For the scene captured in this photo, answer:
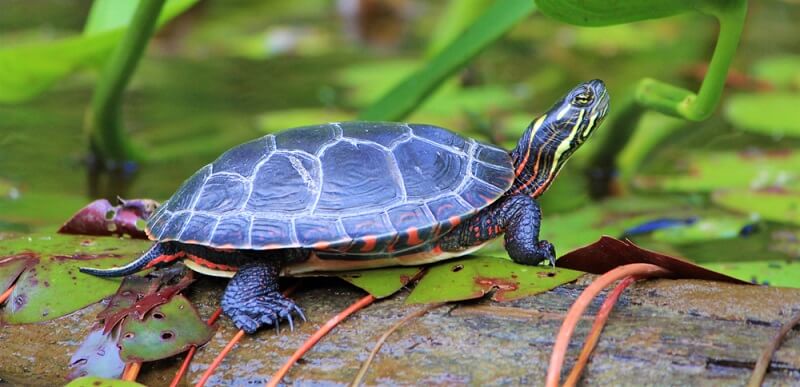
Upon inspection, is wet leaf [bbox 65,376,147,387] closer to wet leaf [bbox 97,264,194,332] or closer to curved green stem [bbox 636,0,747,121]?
wet leaf [bbox 97,264,194,332]

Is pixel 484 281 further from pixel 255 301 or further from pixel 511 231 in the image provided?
pixel 255 301

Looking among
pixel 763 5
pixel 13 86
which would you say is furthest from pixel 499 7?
pixel 763 5

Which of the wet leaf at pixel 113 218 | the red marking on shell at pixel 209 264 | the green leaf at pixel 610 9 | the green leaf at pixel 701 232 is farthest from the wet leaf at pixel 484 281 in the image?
the green leaf at pixel 701 232

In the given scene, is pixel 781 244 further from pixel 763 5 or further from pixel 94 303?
pixel 763 5

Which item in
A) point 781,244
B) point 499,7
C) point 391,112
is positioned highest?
point 499,7

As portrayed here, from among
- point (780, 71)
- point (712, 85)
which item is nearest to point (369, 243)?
point (712, 85)

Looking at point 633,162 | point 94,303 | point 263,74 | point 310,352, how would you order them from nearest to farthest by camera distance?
point 310,352, point 94,303, point 633,162, point 263,74

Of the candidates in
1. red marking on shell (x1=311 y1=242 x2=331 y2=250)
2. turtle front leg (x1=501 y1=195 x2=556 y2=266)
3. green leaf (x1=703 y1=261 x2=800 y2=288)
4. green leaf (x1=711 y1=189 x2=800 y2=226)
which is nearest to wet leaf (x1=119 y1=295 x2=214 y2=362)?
red marking on shell (x1=311 y1=242 x2=331 y2=250)

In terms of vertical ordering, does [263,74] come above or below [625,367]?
above
